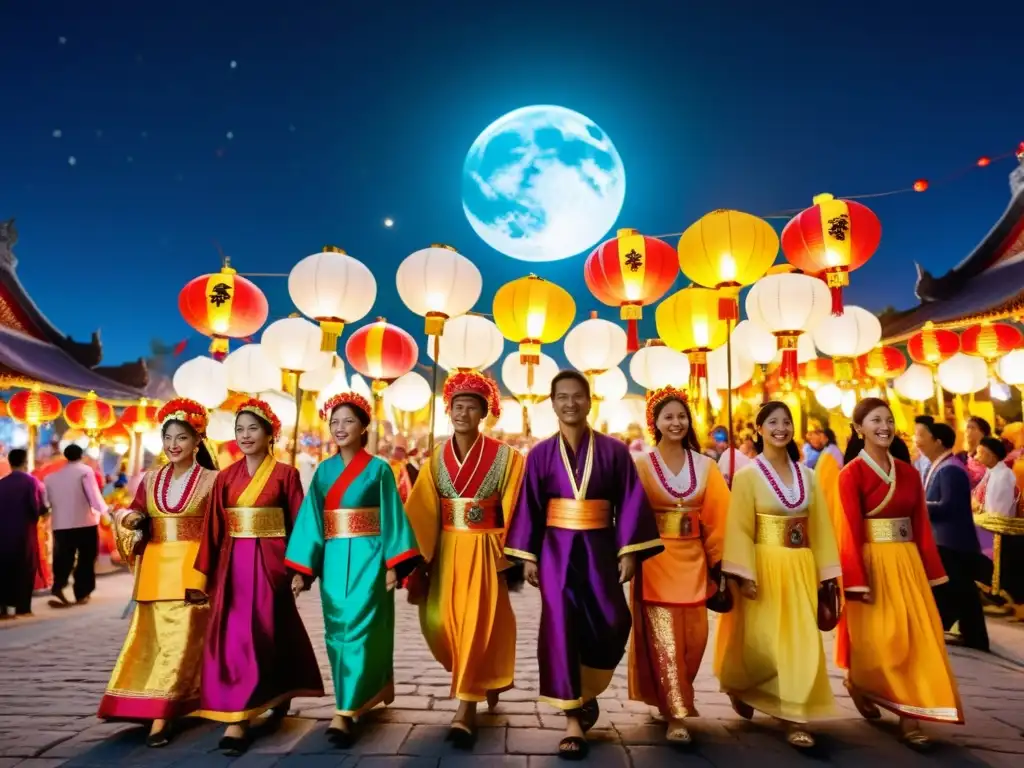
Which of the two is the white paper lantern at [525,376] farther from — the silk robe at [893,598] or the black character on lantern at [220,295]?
the silk robe at [893,598]

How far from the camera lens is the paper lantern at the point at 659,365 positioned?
9250mm

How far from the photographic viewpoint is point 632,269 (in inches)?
284

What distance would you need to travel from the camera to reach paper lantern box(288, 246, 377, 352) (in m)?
6.77

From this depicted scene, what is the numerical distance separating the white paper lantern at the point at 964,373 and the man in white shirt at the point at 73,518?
13.5m

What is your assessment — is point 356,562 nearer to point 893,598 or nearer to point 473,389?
point 473,389

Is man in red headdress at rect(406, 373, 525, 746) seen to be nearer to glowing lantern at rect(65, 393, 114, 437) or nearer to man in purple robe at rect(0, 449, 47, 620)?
man in purple robe at rect(0, 449, 47, 620)

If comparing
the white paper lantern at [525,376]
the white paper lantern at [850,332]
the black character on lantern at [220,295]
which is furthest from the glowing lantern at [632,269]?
the black character on lantern at [220,295]

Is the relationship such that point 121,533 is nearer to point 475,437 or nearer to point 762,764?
point 475,437

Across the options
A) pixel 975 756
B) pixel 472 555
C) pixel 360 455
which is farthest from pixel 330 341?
pixel 975 756

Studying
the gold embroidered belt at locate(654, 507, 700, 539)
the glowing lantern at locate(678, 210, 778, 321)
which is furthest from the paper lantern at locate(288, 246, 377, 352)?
the gold embroidered belt at locate(654, 507, 700, 539)

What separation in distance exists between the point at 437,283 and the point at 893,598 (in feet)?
16.3

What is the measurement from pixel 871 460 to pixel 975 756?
5.26 feet

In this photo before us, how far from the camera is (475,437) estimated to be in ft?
13.7

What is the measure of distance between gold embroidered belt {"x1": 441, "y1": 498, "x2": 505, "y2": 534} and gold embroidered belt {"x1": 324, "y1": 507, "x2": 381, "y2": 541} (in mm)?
450
